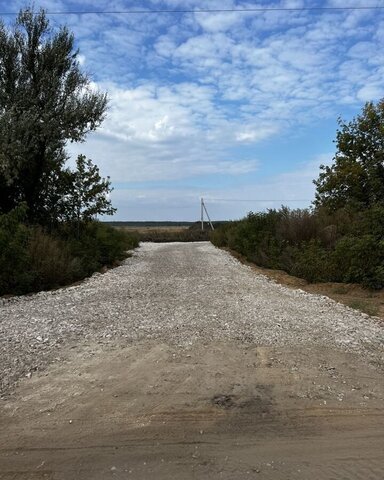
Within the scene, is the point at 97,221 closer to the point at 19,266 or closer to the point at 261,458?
the point at 19,266

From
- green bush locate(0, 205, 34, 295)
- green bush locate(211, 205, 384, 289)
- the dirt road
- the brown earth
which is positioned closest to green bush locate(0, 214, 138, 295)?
green bush locate(0, 205, 34, 295)

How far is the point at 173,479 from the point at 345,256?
1068 centimetres

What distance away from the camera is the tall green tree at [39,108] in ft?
61.6

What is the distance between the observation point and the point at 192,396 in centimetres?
491

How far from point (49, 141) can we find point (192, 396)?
54.5 feet

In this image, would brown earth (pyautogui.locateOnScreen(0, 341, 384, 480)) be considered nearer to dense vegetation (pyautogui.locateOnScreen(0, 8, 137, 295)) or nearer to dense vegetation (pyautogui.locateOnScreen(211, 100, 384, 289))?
dense vegetation (pyautogui.locateOnScreen(211, 100, 384, 289))

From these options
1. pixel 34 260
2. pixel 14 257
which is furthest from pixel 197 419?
pixel 34 260

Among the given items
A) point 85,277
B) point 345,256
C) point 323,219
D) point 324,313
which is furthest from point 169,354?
point 323,219

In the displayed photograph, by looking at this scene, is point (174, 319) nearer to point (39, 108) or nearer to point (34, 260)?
point (34, 260)

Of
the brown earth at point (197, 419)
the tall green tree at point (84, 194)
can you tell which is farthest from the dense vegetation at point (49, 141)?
the brown earth at point (197, 419)

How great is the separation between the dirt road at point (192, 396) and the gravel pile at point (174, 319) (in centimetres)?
4

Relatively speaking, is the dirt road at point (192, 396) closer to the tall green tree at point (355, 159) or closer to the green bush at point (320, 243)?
the green bush at point (320, 243)

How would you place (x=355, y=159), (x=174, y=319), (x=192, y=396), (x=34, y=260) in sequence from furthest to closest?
1. (x=355, y=159)
2. (x=34, y=260)
3. (x=174, y=319)
4. (x=192, y=396)

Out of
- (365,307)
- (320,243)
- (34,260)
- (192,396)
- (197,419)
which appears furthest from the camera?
(320,243)
